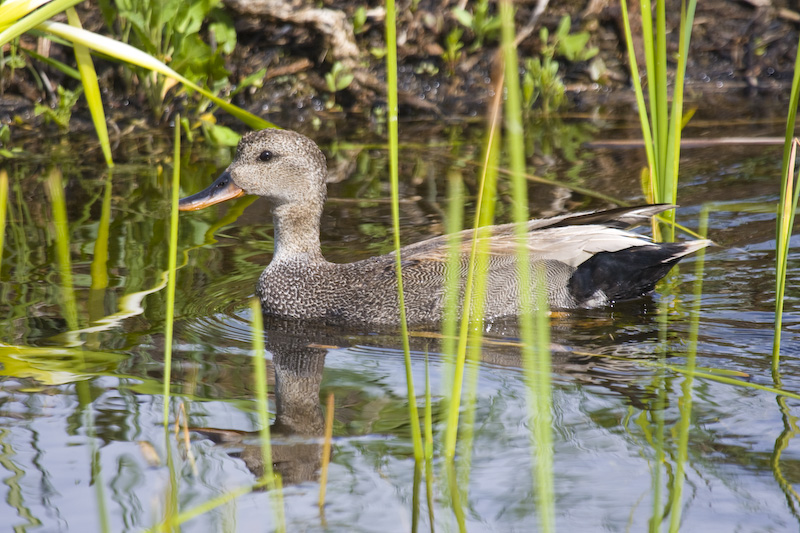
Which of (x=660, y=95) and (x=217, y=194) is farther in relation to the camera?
(x=217, y=194)

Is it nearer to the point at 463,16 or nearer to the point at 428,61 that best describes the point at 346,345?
the point at 463,16

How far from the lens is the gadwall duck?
15.9ft

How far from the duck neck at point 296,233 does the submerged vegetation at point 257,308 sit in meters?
0.36

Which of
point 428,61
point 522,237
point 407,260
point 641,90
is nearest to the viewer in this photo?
point 522,237

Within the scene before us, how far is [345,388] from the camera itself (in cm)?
395

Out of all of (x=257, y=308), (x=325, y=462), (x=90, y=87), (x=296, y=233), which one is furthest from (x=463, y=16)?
(x=257, y=308)

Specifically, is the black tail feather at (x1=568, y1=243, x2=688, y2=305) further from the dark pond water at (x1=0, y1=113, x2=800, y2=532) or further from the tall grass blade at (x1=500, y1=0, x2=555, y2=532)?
the tall grass blade at (x1=500, y1=0, x2=555, y2=532)

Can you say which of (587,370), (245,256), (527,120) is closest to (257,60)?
(527,120)

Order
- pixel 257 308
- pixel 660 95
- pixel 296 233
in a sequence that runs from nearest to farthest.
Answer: pixel 257 308
pixel 660 95
pixel 296 233

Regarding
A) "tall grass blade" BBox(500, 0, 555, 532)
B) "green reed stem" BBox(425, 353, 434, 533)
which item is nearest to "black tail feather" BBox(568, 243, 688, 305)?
"green reed stem" BBox(425, 353, 434, 533)

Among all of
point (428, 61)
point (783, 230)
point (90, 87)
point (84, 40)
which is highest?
point (428, 61)

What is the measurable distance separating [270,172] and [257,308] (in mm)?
2677

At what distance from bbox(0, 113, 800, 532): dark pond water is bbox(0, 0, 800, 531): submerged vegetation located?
0.07 ft

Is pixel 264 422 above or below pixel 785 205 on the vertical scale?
below
